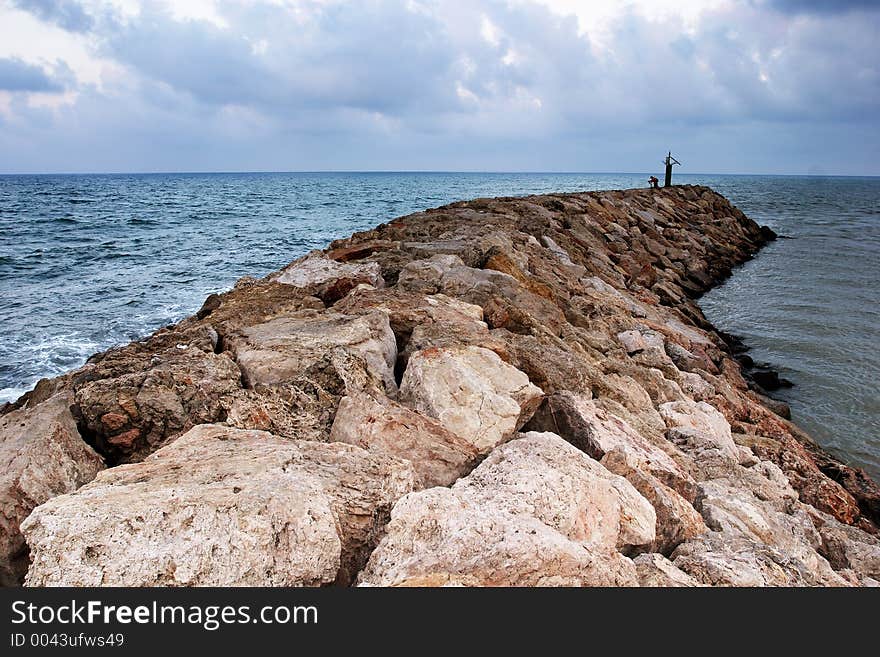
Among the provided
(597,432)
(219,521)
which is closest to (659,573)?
(597,432)

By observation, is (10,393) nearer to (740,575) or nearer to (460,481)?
(460,481)

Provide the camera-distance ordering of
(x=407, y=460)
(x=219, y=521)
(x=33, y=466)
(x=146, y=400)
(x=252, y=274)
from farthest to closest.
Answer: (x=252, y=274) → (x=146, y=400) → (x=407, y=460) → (x=33, y=466) → (x=219, y=521)

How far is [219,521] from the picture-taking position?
3012mm

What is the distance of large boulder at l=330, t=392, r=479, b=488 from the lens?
4078 mm

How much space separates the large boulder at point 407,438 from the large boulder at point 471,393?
0.78 ft

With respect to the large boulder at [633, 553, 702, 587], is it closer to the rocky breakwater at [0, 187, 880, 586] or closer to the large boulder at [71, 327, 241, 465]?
the rocky breakwater at [0, 187, 880, 586]

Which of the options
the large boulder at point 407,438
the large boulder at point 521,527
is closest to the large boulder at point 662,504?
the large boulder at point 521,527

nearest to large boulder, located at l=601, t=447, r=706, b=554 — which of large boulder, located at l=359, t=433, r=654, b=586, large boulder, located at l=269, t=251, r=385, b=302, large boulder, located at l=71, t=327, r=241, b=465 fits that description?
large boulder, located at l=359, t=433, r=654, b=586

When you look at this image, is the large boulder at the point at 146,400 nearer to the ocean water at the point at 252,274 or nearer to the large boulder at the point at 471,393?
the large boulder at the point at 471,393

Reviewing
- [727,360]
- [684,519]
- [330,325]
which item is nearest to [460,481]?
[684,519]

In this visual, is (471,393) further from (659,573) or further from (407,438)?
(659,573)

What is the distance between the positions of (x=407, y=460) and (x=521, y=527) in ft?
3.29

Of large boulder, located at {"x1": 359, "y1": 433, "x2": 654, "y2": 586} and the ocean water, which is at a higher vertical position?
large boulder, located at {"x1": 359, "y1": 433, "x2": 654, "y2": 586}

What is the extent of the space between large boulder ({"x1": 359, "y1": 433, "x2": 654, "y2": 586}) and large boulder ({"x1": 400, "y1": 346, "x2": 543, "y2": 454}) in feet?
1.63
